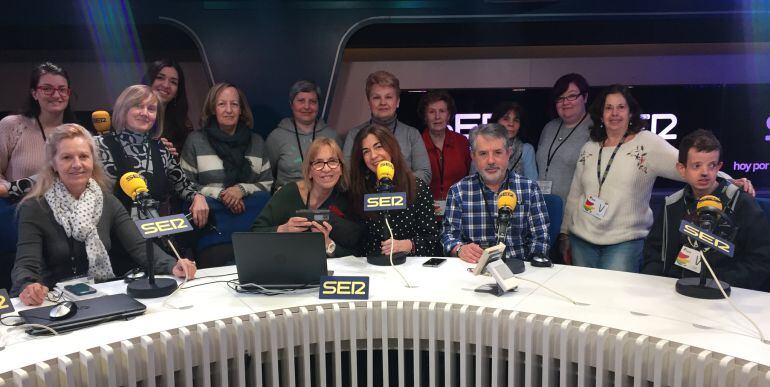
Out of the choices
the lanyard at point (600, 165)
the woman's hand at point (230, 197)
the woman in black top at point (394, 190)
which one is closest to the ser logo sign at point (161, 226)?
the woman in black top at point (394, 190)

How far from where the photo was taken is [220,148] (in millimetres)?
3646

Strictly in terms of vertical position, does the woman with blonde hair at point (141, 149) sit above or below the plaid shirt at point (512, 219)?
above

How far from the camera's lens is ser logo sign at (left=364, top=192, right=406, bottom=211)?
2594mm

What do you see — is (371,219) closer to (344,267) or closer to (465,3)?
(344,267)

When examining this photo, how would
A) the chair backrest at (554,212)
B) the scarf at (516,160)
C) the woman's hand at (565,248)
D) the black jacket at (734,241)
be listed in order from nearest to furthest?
the black jacket at (734,241)
the chair backrest at (554,212)
the woman's hand at (565,248)
the scarf at (516,160)

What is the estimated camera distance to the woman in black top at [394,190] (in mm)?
3047

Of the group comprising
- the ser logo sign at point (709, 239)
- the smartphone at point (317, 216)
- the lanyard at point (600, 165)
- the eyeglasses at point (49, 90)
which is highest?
the eyeglasses at point (49, 90)

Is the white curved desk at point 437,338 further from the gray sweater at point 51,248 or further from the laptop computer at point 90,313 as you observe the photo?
the gray sweater at point 51,248

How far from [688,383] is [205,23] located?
12.9 ft

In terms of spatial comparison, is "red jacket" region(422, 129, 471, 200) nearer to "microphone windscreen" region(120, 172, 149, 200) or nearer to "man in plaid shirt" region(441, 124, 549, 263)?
"man in plaid shirt" region(441, 124, 549, 263)

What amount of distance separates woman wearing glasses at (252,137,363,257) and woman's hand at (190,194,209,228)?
39 cm

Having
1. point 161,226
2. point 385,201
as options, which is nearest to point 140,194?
point 161,226

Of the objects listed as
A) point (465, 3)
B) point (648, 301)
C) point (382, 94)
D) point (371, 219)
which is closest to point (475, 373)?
point (648, 301)

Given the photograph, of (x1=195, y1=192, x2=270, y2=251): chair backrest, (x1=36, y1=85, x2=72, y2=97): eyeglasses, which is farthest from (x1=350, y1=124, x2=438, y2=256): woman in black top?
(x1=36, y1=85, x2=72, y2=97): eyeglasses
